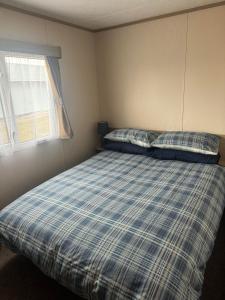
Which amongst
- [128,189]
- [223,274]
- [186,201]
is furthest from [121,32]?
[223,274]

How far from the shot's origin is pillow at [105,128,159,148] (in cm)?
272

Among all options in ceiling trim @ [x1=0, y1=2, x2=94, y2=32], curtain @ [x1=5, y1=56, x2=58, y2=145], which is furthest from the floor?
ceiling trim @ [x1=0, y1=2, x2=94, y2=32]

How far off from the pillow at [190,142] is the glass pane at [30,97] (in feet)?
4.63

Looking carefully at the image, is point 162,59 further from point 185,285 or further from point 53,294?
point 53,294

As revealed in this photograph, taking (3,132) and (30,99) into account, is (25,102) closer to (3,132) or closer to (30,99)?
(30,99)

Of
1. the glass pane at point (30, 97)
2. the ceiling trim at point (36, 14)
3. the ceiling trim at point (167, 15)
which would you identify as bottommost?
the glass pane at point (30, 97)

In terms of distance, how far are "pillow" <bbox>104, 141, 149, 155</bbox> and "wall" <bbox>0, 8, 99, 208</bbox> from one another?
0.44 metres

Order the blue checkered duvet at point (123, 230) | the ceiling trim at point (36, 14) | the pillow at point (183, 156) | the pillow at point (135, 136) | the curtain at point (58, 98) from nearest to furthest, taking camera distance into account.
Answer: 1. the blue checkered duvet at point (123, 230)
2. the ceiling trim at point (36, 14)
3. the pillow at point (183, 156)
4. the curtain at point (58, 98)
5. the pillow at point (135, 136)

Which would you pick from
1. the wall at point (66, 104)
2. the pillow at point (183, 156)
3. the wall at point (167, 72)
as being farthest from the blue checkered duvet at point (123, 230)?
the wall at point (167, 72)

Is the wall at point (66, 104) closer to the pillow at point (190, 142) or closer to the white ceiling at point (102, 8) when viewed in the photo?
the white ceiling at point (102, 8)

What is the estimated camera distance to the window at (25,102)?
2104 mm

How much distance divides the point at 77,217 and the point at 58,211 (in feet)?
0.60

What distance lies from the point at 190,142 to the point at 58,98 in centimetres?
166

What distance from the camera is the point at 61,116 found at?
2.62 m
